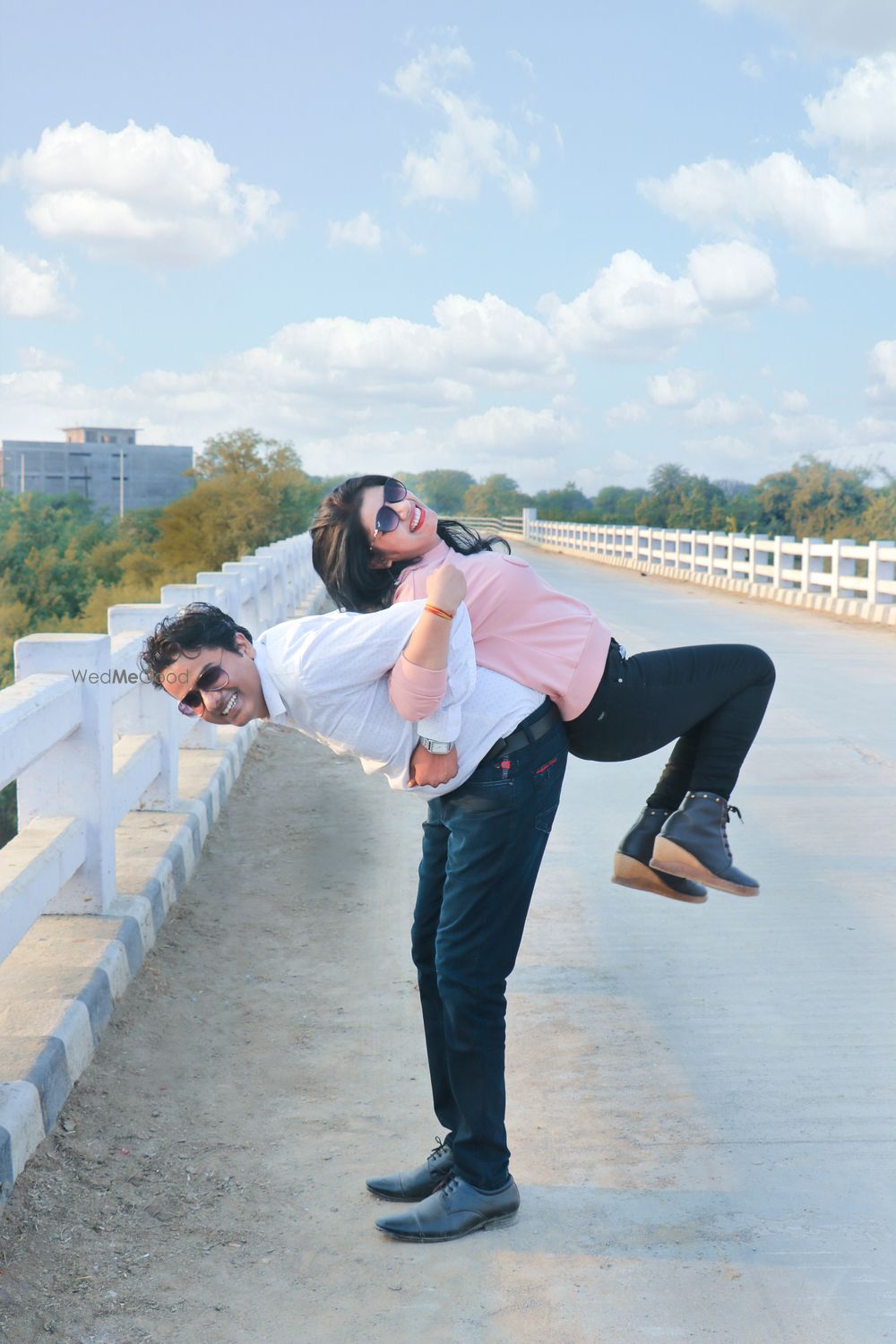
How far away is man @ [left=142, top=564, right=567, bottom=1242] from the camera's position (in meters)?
2.83

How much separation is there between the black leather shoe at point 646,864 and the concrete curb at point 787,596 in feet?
52.3

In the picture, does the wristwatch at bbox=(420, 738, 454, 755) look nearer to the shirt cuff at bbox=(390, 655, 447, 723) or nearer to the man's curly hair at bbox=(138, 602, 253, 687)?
the shirt cuff at bbox=(390, 655, 447, 723)

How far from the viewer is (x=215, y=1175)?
3.60 meters

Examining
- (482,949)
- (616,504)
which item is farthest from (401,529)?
(616,504)

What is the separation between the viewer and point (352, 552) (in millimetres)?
3137

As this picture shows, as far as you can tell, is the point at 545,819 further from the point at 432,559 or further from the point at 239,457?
the point at 239,457

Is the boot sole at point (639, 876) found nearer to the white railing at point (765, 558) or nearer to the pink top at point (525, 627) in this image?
the pink top at point (525, 627)

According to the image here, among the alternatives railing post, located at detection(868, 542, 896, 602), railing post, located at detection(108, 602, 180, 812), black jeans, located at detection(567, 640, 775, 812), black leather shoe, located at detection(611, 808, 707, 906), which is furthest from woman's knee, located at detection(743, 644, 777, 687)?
railing post, located at detection(868, 542, 896, 602)

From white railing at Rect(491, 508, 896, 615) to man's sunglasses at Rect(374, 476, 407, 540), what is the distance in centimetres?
1740

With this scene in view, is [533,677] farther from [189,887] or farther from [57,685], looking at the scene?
[189,887]

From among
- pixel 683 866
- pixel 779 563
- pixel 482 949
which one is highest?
pixel 779 563

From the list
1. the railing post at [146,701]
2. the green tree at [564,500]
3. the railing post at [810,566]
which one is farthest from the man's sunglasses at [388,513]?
the green tree at [564,500]

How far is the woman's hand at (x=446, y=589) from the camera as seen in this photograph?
2721 millimetres

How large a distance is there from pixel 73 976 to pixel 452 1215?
1.73 metres
